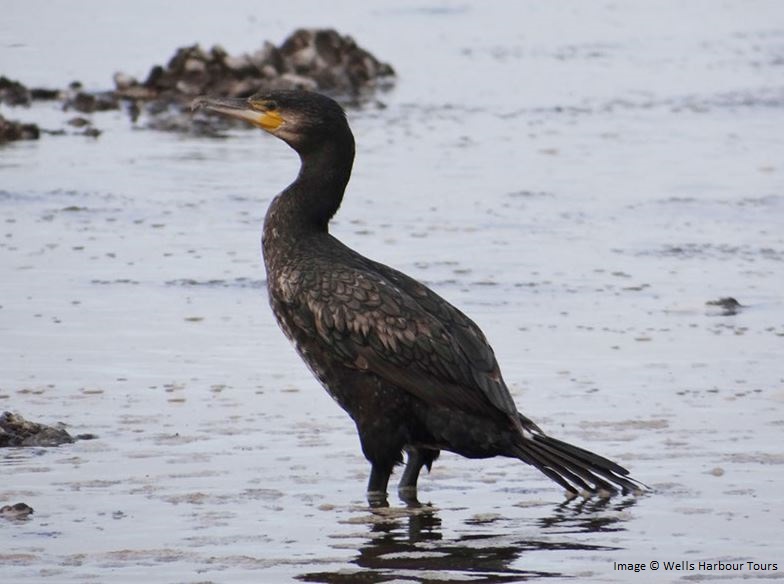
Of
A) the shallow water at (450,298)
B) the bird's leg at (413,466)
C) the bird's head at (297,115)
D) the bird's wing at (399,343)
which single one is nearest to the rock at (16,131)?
the shallow water at (450,298)

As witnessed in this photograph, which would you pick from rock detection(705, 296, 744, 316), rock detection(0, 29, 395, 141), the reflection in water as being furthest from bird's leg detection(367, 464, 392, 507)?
rock detection(0, 29, 395, 141)

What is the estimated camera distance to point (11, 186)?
14.9 meters

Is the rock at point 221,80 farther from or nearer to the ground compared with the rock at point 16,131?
farther from the ground

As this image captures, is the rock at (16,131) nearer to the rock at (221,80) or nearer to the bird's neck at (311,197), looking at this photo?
the rock at (221,80)

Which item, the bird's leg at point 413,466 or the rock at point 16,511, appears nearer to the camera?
the rock at point 16,511

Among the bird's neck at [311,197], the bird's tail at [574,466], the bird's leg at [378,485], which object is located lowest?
the bird's leg at [378,485]

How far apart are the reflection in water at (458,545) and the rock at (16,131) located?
388 inches

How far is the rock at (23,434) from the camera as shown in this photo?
8453mm

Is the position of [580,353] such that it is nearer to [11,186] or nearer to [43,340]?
[43,340]

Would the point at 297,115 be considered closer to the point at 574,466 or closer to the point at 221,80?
the point at 574,466

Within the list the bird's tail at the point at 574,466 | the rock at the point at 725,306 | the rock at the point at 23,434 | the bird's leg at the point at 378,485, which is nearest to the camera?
the bird's tail at the point at 574,466

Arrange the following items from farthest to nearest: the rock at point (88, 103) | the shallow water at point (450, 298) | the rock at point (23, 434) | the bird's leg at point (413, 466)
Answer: the rock at point (88, 103)
the rock at point (23, 434)
the bird's leg at point (413, 466)
the shallow water at point (450, 298)

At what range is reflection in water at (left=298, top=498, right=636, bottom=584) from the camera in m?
6.97

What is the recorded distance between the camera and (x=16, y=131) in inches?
672
